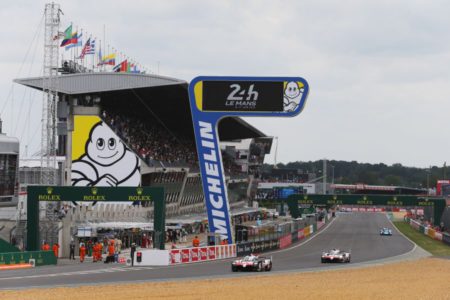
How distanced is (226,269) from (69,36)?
39855 mm

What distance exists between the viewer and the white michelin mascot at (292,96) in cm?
5591

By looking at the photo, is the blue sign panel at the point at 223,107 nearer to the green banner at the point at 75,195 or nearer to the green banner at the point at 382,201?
the green banner at the point at 75,195

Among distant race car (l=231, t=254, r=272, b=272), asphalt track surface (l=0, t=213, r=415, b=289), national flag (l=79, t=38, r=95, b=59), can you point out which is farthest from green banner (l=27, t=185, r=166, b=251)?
national flag (l=79, t=38, r=95, b=59)

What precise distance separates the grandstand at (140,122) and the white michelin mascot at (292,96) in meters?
23.5

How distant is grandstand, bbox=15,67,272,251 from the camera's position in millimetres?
Result: 79125

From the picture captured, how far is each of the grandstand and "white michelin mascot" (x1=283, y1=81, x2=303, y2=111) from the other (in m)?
23.5

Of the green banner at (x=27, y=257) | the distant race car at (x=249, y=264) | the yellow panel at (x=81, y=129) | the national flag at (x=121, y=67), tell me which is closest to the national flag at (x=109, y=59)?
the national flag at (x=121, y=67)

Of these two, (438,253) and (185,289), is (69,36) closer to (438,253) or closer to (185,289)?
(438,253)

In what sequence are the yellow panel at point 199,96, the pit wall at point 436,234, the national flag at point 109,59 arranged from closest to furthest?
1. the yellow panel at point 199,96
2. the pit wall at point 436,234
3. the national flag at point 109,59

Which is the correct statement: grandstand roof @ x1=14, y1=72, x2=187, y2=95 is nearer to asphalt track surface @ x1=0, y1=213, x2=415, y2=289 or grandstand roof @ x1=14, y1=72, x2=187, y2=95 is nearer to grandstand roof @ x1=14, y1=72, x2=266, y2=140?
grandstand roof @ x1=14, y1=72, x2=266, y2=140

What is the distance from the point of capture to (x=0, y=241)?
166 feet

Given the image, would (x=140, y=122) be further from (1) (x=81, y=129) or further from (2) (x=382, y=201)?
(2) (x=382, y=201)

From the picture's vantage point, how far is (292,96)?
5591 centimetres

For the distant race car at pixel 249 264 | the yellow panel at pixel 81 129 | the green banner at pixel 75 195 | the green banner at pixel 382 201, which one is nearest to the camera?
the distant race car at pixel 249 264
